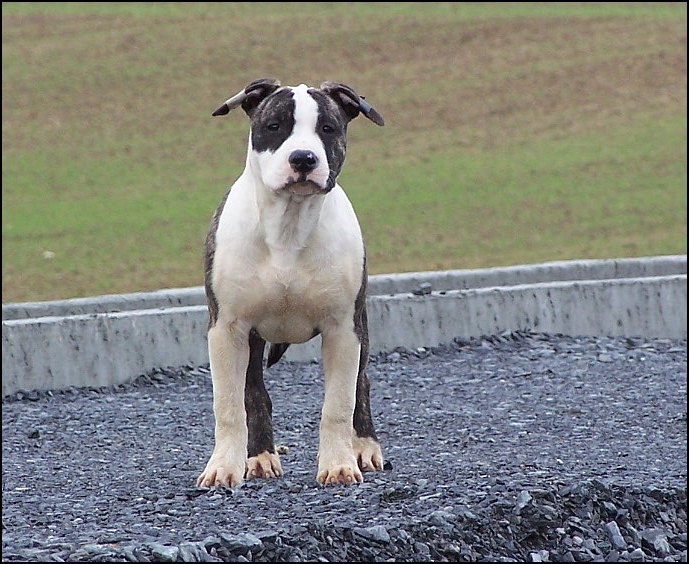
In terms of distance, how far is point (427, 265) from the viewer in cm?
1655

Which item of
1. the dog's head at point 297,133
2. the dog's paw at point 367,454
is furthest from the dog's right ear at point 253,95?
the dog's paw at point 367,454

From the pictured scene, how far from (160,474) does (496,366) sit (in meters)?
3.64

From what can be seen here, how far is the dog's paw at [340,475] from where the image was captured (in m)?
6.13

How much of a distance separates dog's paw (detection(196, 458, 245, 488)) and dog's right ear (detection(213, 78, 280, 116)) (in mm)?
1534

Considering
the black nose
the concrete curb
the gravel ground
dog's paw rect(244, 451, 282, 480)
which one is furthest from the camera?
the concrete curb

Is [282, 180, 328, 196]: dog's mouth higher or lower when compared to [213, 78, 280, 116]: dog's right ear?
lower

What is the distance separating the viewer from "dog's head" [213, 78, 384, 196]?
226 inches

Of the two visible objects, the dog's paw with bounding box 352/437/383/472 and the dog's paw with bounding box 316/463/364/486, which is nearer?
the dog's paw with bounding box 316/463/364/486

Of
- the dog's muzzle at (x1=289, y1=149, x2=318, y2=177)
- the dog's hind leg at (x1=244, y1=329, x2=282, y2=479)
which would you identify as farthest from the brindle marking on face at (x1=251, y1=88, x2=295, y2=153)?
the dog's hind leg at (x1=244, y1=329, x2=282, y2=479)

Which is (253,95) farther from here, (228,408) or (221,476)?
Result: (221,476)

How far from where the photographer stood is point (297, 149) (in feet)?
18.8

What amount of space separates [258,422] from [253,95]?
5.03 feet

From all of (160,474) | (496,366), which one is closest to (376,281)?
(496,366)

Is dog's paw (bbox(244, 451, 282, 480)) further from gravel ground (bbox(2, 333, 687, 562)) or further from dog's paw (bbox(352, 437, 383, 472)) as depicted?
dog's paw (bbox(352, 437, 383, 472))
